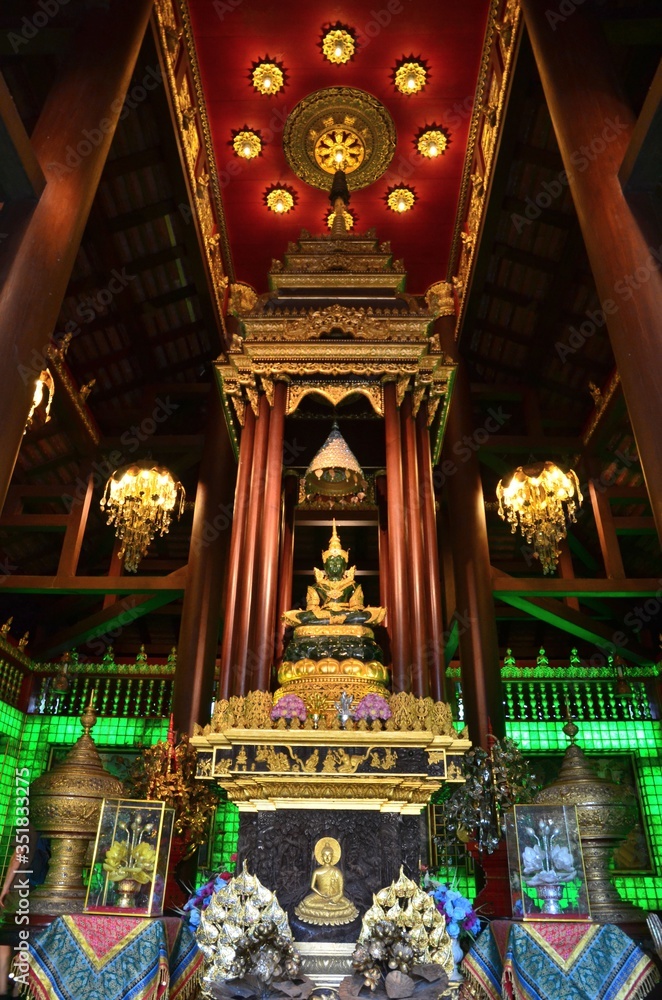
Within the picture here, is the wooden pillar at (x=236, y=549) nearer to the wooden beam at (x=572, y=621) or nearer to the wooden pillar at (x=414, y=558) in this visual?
the wooden pillar at (x=414, y=558)

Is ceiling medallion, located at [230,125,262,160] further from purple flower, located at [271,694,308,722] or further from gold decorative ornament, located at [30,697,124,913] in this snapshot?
gold decorative ornament, located at [30,697,124,913]

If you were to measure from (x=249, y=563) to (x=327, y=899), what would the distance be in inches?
87.5

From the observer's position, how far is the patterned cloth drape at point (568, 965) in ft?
11.4

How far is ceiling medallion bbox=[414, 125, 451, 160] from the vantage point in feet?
31.1

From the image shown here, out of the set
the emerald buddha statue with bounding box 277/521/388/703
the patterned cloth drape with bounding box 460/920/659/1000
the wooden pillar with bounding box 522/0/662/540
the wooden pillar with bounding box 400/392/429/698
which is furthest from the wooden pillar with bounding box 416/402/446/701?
the wooden pillar with bounding box 522/0/662/540

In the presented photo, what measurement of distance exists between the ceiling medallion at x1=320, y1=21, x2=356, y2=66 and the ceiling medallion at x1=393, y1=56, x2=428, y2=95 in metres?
0.60

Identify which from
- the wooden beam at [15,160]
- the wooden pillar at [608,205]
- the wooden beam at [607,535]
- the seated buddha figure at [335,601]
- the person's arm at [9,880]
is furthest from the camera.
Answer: the wooden beam at [607,535]

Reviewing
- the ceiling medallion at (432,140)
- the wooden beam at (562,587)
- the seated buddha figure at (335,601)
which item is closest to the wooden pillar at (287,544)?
the seated buddha figure at (335,601)

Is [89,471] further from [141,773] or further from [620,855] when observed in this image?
[620,855]

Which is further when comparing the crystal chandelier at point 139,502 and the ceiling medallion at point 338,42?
the ceiling medallion at point 338,42

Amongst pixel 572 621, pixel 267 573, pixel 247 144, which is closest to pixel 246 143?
pixel 247 144

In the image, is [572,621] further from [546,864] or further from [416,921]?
[416,921]

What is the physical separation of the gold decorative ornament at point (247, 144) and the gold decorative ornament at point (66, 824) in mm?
7806

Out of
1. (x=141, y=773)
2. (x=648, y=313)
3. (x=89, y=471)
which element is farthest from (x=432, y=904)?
(x=89, y=471)
